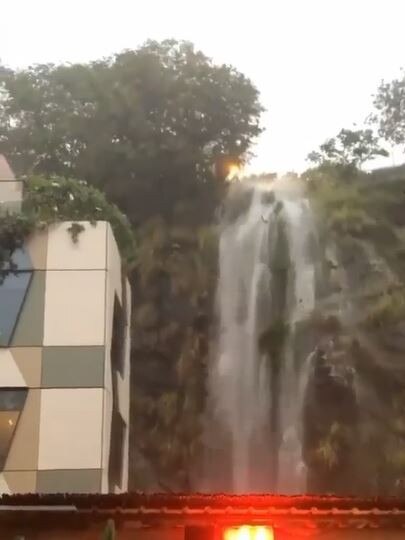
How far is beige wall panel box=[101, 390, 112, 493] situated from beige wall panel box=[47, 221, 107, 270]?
2430 millimetres

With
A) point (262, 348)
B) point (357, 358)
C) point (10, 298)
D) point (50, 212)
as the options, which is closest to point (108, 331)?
point (10, 298)

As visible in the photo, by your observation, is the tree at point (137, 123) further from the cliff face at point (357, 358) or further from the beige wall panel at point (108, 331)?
the beige wall panel at point (108, 331)

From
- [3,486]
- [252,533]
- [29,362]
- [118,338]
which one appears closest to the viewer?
[252,533]

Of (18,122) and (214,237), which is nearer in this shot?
(214,237)

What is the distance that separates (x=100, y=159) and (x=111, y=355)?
389 inches

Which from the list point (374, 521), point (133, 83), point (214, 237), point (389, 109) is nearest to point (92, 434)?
point (374, 521)

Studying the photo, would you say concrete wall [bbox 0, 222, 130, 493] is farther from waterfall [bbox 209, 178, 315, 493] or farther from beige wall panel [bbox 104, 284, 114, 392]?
waterfall [bbox 209, 178, 315, 493]

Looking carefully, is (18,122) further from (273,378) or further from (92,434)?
(92,434)

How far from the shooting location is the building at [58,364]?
1481cm

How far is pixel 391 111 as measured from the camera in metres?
30.9

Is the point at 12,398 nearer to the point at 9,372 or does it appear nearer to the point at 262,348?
the point at 9,372

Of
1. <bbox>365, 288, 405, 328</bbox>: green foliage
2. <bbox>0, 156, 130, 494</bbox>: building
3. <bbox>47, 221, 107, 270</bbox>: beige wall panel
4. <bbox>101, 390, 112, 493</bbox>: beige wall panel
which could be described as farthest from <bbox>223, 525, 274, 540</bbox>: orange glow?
<bbox>365, 288, 405, 328</bbox>: green foliage

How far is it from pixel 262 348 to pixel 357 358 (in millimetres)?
2398

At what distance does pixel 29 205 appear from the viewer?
16.8 meters
